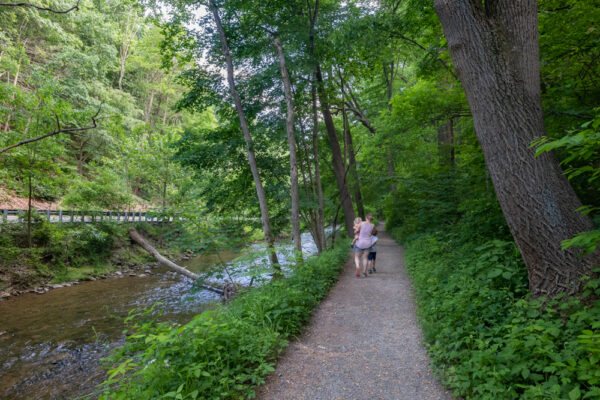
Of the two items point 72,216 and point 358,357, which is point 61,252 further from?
point 358,357

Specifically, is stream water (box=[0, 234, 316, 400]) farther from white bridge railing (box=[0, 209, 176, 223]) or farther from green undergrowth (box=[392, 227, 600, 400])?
green undergrowth (box=[392, 227, 600, 400])

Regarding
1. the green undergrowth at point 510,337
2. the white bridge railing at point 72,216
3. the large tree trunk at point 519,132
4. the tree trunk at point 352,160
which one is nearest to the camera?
the green undergrowth at point 510,337

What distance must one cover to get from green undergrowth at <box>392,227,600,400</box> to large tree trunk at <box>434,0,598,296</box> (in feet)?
1.02

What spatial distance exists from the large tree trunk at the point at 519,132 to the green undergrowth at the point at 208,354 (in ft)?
10.3

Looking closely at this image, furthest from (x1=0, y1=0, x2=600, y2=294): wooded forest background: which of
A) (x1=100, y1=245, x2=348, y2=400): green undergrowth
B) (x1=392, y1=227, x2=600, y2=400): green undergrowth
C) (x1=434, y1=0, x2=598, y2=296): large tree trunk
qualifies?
(x1=100, y1=245, x2=348, y2=400): green undergrowth

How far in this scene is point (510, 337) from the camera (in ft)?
8.78

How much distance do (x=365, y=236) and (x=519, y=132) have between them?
Result: 486 centimetres

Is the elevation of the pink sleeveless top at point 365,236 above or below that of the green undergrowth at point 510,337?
above

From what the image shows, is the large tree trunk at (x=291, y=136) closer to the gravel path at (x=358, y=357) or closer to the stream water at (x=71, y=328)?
the stream water at (x=71, y=328)

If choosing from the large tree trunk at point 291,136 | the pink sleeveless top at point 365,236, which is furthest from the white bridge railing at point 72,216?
the pink sleeveless top at point 365,236

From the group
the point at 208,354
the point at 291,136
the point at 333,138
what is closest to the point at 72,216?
the point at 291,136

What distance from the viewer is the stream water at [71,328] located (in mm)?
5266

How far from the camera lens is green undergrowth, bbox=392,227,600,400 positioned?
7.00ft

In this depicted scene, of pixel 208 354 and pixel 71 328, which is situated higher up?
pixel 208 354
